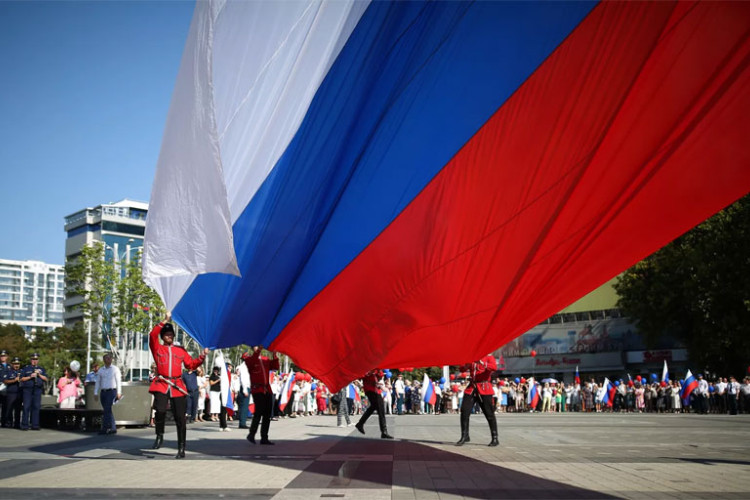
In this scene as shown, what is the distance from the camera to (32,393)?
65.7ft

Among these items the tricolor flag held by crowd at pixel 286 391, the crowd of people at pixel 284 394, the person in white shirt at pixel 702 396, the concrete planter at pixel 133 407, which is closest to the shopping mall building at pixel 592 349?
the crowd of people at pixel 284 394

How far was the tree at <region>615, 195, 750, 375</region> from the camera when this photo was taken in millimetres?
39031

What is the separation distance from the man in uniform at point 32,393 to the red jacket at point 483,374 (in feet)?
39.9

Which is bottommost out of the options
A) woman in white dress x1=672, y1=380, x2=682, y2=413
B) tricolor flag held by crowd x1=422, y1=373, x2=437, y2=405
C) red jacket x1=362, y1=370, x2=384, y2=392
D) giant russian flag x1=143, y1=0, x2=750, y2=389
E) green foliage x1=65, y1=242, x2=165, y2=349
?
woman in white dress x1=672, y1=380, x2=682, y2=413

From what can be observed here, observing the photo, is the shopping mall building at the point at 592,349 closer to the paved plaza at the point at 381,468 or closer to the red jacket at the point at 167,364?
the paved plaza at the point at 381,468

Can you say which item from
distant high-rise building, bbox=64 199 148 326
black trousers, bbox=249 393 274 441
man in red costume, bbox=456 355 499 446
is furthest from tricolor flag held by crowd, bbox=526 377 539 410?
distant high-rise building, bbox=64 199 148 326

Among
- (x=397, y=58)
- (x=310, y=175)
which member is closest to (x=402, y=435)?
(x=310, y=175)

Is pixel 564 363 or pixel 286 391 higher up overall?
pixel 564 363

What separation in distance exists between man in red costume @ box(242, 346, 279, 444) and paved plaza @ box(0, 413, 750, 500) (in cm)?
42

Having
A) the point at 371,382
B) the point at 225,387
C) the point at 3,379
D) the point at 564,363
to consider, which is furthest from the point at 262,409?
the point at 564,363

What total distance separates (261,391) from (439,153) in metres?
7.71

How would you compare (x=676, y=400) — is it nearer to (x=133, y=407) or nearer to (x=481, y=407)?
(x=481, y=407)

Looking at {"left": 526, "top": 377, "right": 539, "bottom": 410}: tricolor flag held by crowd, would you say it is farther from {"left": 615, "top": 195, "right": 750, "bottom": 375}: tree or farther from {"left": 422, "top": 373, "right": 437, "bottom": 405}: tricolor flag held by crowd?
{"left": 615, "top": 195, "right": 750, "bottom": 375}: tree

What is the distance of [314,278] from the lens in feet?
29.8
